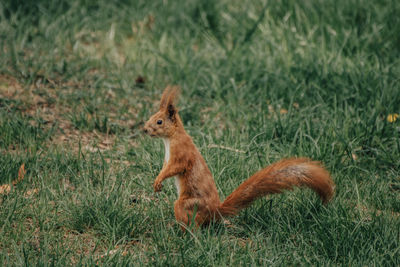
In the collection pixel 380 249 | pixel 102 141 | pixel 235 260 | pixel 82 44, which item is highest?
pixel 82 44

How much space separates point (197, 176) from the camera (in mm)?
2783

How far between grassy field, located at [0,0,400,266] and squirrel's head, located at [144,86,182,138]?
0.50m

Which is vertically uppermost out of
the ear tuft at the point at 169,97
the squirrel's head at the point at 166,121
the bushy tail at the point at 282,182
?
the ear tuft at the point at 169,97

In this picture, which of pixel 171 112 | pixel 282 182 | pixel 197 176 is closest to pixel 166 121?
pixel 171 112

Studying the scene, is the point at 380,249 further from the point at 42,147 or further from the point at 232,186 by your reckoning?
the point at 42,147

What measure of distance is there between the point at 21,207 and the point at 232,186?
129 cm

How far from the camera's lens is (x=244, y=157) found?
3713mm

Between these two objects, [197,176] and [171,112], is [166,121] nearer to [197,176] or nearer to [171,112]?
[171,112]

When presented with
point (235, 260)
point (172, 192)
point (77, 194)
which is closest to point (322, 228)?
point (235, 260)

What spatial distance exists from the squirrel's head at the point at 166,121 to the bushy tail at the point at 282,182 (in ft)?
1.65

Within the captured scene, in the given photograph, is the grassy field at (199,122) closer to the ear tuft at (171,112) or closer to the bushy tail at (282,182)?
the bushy tail at (282,182)

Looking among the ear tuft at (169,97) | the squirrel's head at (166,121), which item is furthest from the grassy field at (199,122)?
the ear tuft at (169,97)

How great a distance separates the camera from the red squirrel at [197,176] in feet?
9.09

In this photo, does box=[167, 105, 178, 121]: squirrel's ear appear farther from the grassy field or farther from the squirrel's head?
the grassy field
